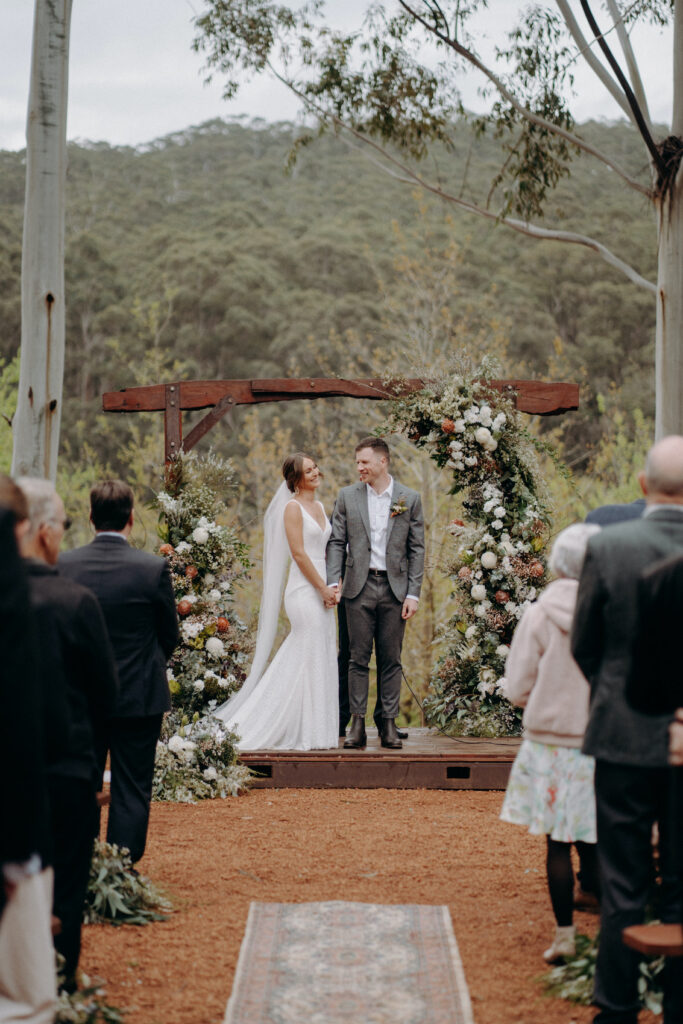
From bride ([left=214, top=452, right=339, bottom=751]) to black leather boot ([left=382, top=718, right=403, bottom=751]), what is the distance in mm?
371

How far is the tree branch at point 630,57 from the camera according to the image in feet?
39.8

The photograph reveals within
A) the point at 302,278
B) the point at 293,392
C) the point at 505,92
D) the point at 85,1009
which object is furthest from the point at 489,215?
the point at 302,278

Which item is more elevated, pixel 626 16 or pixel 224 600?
pixel 626 16

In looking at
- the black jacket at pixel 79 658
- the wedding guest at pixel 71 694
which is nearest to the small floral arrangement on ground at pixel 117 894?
the wedding guest at pixel 71 694

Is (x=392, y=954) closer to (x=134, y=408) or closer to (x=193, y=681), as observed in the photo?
(x=193, y=681)

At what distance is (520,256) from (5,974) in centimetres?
2645

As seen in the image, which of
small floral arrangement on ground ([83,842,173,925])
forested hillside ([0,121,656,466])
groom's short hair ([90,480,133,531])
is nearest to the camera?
groom's short hair ([90,480,133,531])

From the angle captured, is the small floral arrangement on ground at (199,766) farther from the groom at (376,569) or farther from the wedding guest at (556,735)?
the wedding guest at (556,735)

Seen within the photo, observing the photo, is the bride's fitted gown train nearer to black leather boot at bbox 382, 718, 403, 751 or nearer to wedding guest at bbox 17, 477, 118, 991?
black leather boot at bbox 382, 718, 403, 751

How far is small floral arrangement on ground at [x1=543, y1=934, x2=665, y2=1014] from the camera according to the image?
4.21 meters

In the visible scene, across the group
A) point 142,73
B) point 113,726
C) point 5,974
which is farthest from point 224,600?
point 142,73

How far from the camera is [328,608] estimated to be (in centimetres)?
880

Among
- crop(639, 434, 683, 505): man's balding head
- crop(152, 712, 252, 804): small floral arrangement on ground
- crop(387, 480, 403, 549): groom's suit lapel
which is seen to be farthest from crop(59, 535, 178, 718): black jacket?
crop(387, 480, 403, 549): groom's suit lapel

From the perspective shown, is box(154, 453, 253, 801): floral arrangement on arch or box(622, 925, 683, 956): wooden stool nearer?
box(622, 925, 683, 956): wooden stool
